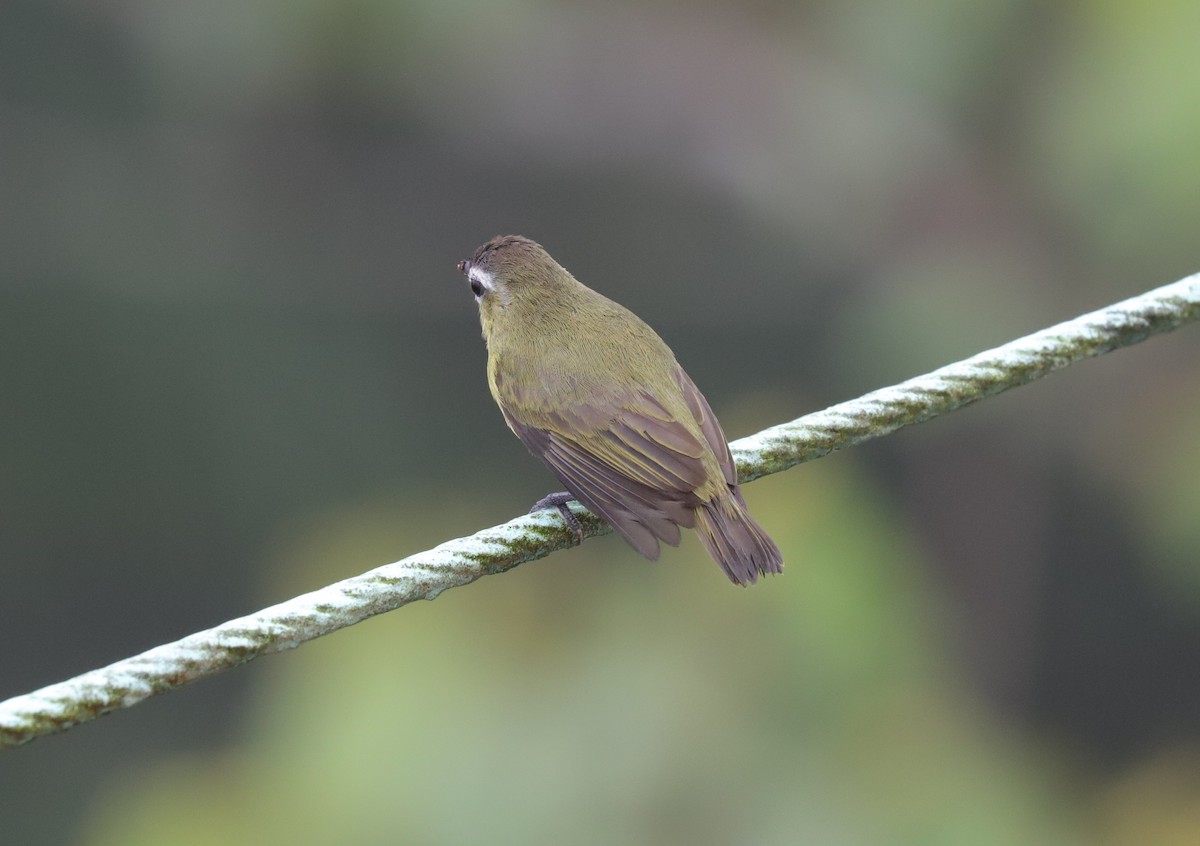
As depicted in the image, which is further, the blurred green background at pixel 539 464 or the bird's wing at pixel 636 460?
the blurred green background at pixel 539 464

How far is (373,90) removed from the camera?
10477 millimetres

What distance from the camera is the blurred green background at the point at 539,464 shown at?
464cm

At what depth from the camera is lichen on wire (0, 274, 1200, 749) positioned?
80.4 inches

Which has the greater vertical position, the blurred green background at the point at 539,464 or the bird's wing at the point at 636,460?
the blurred green background at the point at 539,464

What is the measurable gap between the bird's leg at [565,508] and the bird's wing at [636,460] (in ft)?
0.15

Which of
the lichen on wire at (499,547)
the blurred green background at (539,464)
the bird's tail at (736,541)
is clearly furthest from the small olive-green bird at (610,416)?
the blurred green background at (539,464)

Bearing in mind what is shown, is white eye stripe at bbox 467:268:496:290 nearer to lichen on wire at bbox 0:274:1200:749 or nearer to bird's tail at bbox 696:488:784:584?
lichen on wire at bbox 0:274:1200:749

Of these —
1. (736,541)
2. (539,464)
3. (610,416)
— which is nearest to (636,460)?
(610,416)

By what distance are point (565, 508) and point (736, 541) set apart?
39 cm

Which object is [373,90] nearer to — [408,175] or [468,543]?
[408,175]

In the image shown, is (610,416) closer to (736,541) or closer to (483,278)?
(736,541)

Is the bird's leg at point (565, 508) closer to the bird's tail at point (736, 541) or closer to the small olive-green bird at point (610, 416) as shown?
the small olive-green bird at point (610, 416)

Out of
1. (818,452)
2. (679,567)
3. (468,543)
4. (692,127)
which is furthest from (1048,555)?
(468,543)

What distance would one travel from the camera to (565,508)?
3.34m
